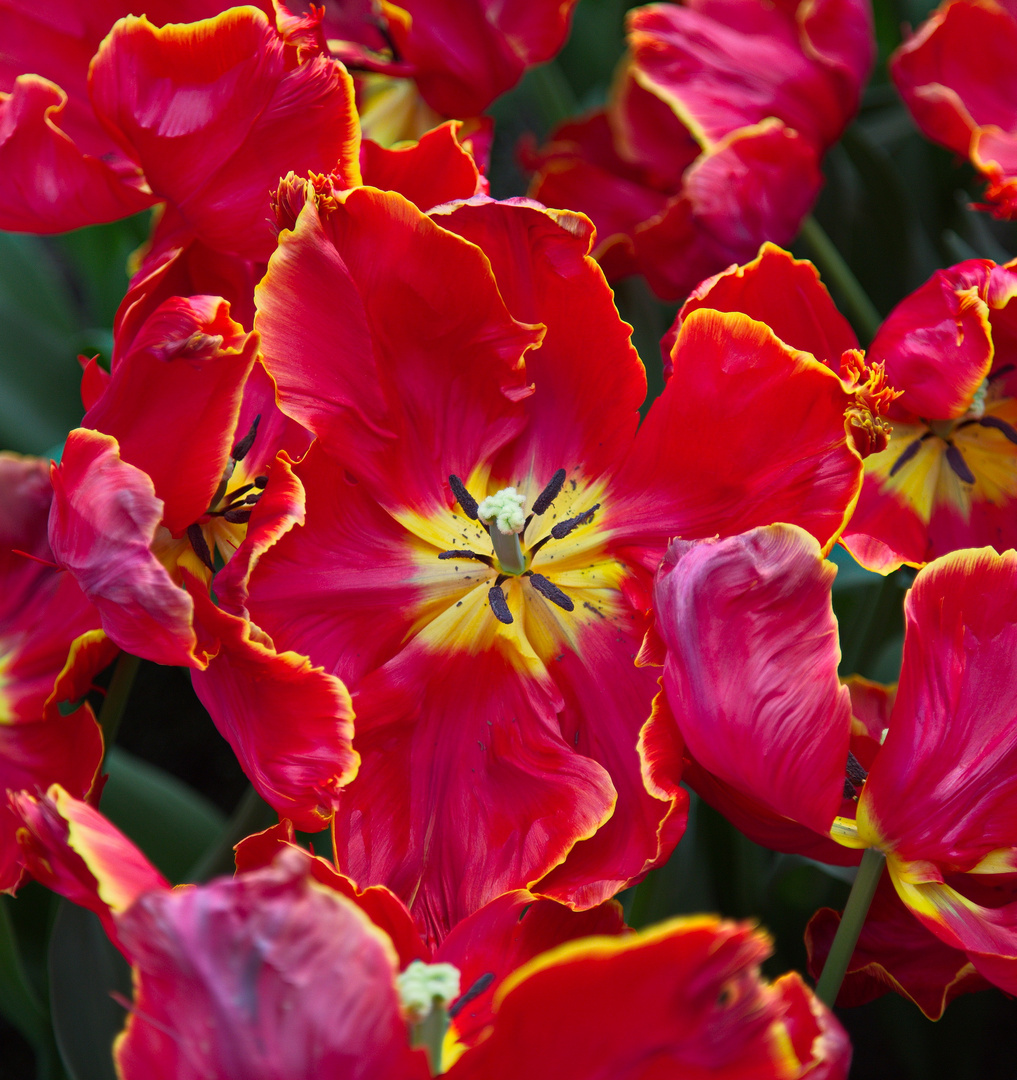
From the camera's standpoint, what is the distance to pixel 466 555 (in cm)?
57

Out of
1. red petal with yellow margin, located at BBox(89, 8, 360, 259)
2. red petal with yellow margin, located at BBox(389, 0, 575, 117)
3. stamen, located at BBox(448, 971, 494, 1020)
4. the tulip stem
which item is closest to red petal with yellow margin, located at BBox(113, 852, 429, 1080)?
stamen, located at BBox(448, 971, 494, 1020)

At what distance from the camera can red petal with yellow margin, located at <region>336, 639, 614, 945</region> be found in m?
0.49

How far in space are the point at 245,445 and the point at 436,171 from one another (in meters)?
0.17

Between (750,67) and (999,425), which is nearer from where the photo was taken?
(999,425)

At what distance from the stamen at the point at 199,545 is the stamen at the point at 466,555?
0.11 metres

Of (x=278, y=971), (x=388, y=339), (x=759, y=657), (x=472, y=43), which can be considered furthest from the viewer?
(x=472, y=43)

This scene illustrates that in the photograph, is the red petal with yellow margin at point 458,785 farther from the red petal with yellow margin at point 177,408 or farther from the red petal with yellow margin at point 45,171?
the red petal with yellow margin at point 45,171

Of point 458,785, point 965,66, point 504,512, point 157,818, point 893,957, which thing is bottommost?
point 157,818

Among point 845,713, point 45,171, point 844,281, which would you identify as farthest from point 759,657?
point 844,281

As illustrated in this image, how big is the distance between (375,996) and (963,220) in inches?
38.4

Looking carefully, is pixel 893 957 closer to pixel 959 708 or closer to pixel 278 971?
pixel 959 708

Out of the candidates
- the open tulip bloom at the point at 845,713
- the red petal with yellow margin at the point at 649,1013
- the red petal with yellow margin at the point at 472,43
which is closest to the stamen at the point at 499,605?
the open tulip bloom at the point at 845,713

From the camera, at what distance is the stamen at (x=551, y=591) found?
545mm

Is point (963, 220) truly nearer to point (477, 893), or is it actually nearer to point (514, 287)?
point (514, 287)
